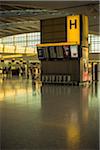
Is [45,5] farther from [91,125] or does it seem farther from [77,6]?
[91,125]

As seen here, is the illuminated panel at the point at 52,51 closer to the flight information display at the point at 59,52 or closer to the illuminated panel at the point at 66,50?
the flight information display at the point at 59,52

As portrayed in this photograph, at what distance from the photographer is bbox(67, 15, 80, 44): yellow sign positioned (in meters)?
22.6

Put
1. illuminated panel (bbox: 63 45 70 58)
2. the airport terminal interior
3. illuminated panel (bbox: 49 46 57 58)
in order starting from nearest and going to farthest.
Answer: the airport terminal interior
illuminated panel (bbox: 63 45 70 58)
illuminated panel (bbox: 49 46 57 58)

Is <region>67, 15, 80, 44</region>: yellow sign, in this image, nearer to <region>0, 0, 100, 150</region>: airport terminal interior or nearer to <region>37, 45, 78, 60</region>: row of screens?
<region>0, 0, 100, 150</region>: airport terminal interior

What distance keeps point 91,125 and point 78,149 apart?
2.21 meters

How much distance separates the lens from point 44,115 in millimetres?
8688

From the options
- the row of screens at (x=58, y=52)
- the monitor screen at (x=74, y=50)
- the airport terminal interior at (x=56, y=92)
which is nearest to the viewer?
the airport terminal interior at (x=56, y=92)

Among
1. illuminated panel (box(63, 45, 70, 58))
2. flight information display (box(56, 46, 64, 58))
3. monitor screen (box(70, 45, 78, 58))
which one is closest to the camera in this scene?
monitor screen (box(70, 45, 78, 58))

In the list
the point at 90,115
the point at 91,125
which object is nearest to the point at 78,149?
the point at 91,125

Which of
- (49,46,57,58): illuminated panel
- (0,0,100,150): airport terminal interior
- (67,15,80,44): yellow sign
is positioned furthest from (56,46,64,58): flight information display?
(67,15,80,44): yellow sign

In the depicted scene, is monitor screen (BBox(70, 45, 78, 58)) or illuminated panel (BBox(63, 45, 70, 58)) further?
illuminated panel (BBox(63, 45, 70, 58))

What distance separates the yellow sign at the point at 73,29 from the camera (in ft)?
74.1

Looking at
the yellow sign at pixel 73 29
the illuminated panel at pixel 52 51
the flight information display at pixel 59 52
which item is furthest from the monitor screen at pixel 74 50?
the illuminated panel at pixel 52 51

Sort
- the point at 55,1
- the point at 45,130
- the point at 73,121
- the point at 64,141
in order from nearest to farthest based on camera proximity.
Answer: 1. the point at 64,141
2. the point at 45,130
3. the point at 73,121
4. the point at 55,1
